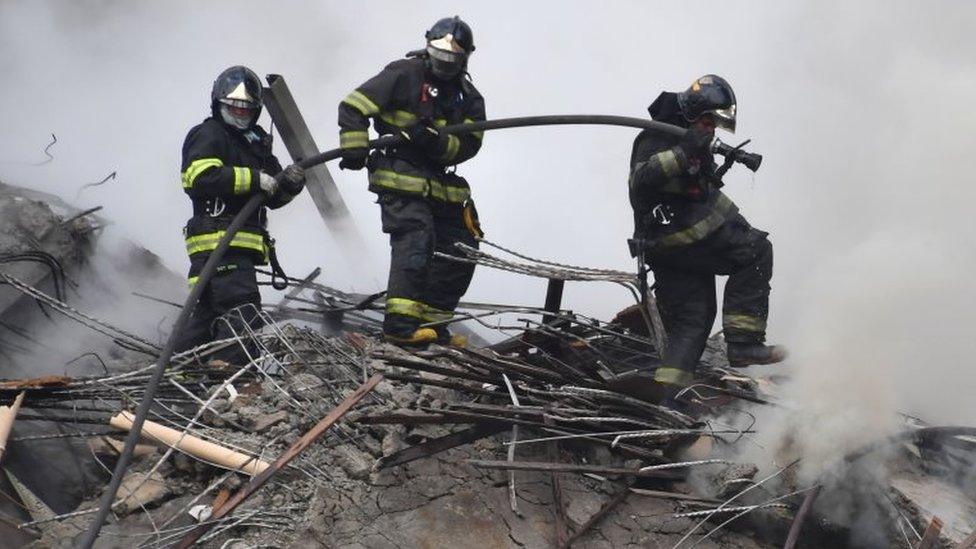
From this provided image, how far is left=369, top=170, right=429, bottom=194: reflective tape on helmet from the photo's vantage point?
20.0 ft

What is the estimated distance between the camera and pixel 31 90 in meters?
10.3

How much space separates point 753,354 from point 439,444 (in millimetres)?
2055

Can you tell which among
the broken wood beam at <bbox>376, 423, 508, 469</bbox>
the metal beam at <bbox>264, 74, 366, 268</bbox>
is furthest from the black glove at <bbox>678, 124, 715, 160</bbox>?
the metal beam at <bbox>264, 74, 366, 268</bbox>

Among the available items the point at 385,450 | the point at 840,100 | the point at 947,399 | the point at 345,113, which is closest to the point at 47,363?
the point at 345,113

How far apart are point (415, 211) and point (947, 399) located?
3.21 m

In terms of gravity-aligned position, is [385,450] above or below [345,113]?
below

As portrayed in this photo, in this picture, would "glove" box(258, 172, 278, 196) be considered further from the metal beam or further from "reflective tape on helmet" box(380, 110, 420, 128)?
the metal beam

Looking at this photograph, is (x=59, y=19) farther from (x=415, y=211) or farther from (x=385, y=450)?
A: (x=385, y=450)

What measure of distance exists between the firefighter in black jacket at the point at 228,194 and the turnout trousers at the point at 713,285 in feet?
7.09

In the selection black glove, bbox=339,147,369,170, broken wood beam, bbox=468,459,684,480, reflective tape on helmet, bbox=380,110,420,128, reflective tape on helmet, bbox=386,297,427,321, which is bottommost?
broken wood beam, bbox=468,459,684,480

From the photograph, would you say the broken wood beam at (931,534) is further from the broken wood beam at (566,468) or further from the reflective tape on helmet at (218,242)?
the reflective tape on helmet at (218,242)

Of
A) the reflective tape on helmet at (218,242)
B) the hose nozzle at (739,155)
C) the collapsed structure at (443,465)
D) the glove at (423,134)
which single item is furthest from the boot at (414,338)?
the hose nozzle at (739,155)

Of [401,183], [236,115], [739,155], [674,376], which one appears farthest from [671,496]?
[236,115]

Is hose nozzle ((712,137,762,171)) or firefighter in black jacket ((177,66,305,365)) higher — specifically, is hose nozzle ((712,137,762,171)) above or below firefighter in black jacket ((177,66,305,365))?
above
